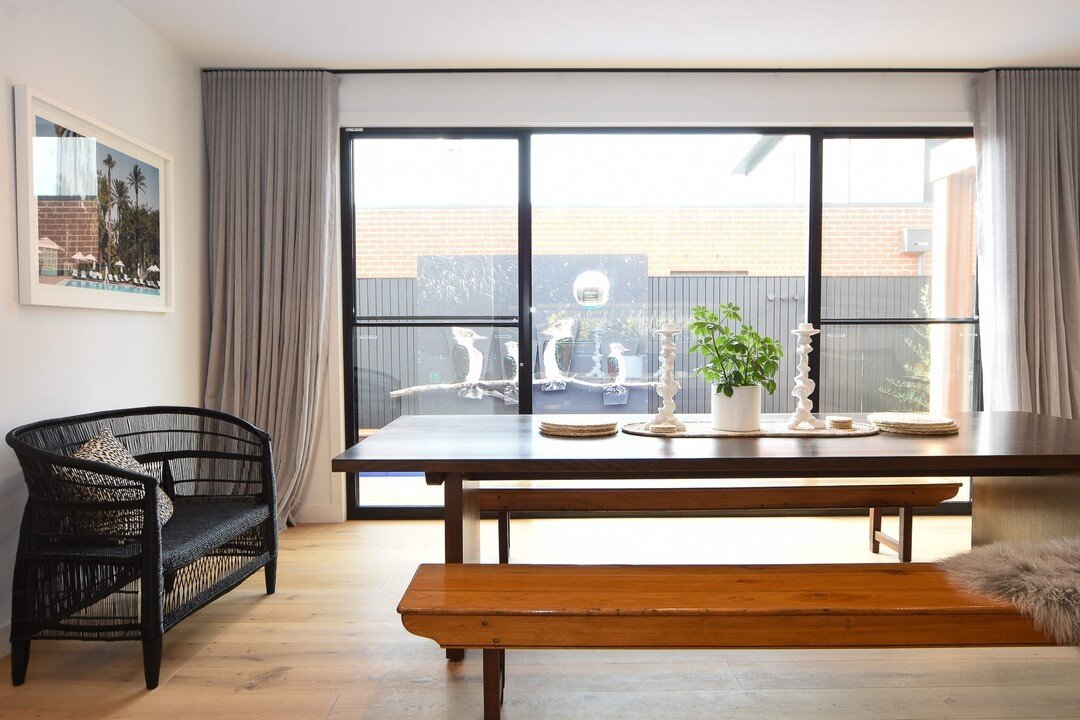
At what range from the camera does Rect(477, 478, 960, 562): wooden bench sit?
9.66 feet

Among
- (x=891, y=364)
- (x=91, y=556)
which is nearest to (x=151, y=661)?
(x=91, y=556)

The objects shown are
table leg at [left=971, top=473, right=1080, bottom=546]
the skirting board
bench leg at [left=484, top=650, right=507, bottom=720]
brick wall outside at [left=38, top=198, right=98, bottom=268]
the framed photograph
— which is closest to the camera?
bench leg at [left=484, top=650, right=507, bottom=720]

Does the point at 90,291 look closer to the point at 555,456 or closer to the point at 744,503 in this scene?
the point at 555,456

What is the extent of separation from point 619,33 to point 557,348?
174cm

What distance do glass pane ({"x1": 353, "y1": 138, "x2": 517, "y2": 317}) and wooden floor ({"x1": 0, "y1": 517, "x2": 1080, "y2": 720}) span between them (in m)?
1.85

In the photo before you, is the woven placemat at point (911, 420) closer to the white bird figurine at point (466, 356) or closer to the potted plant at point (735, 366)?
the potted plant at point (735, 366)

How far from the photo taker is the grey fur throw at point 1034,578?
170 cm

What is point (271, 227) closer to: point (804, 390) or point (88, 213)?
point (88, 213)

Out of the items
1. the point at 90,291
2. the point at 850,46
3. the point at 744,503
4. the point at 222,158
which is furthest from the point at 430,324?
the point at 850,46

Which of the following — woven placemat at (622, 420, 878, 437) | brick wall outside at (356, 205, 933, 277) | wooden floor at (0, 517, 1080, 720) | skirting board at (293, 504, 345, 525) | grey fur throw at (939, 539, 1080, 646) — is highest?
brick wall outside at (356, 205, 933, 277)

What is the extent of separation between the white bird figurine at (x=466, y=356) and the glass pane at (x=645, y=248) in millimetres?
350

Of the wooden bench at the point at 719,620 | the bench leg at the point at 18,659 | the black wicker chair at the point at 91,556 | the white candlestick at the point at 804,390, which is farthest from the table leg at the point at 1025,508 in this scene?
the bench leg at the point at 18,659

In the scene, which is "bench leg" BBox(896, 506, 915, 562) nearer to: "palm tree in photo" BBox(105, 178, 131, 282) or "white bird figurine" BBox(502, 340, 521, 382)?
"white bird figurine" BBox(502, 340, 521, 382)

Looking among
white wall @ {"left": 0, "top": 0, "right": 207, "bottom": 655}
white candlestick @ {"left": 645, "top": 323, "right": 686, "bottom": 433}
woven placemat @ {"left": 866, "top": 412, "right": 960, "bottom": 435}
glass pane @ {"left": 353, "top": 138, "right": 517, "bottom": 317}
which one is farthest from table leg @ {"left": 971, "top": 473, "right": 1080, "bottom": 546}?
white wall @ {"left": 0, "top": 0, "right": 207, "bottom": 655}
